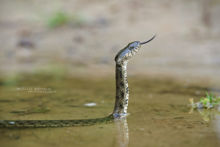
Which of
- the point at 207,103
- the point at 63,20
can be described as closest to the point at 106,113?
the point at 207,103

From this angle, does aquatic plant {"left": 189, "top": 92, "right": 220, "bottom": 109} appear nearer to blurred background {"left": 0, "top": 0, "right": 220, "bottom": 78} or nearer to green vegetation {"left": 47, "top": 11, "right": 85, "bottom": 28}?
blurred background {"left": 0, "top": 0, "right": 220, "bottom": 78}

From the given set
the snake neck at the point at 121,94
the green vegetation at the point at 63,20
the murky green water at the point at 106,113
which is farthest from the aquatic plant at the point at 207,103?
the green vegetation at the point at 63,20

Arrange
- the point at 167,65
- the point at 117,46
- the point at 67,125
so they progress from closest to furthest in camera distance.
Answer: the point at 67,125 < the point at 167,65 < the point at 117,46

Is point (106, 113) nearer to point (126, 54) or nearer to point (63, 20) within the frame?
point (126, 54)

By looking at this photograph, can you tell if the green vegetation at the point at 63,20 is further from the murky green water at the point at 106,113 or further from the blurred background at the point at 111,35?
the murky green water at the point at 106,113

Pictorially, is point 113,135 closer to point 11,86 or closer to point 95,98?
point 95,98

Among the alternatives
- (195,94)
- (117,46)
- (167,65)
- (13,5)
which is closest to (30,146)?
(195,94)
